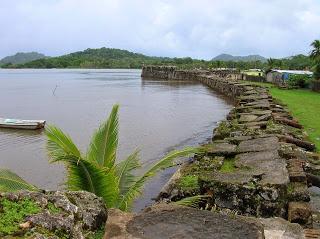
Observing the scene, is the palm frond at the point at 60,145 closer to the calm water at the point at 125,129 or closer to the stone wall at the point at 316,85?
the calm water at the point at 125,129

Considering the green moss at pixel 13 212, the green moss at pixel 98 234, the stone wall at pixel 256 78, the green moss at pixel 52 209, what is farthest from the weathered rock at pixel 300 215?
the stone wall at pixel 256 78

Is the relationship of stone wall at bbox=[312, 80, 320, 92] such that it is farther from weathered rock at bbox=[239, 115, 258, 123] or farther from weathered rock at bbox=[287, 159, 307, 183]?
weathered rock at bbox=[287, 159, 307, 183]

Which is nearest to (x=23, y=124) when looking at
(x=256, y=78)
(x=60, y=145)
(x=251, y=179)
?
(x=60, y=145)

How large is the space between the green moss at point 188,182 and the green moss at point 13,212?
169 inches

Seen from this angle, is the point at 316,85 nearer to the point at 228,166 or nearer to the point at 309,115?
the point at 309,115

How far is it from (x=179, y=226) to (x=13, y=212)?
1.53m

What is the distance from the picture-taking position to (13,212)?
377 cm

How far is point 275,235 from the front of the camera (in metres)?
4.97

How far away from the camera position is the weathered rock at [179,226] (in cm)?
409

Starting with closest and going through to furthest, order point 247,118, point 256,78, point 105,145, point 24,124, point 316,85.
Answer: point 105,145
point 247,118
point 24,124
point 316,85
point 256,78

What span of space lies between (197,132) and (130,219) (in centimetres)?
1914

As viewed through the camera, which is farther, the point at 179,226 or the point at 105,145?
the point at 105,145

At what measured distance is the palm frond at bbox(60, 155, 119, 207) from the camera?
638 centimetres

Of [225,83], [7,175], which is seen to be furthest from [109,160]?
[225,83]
